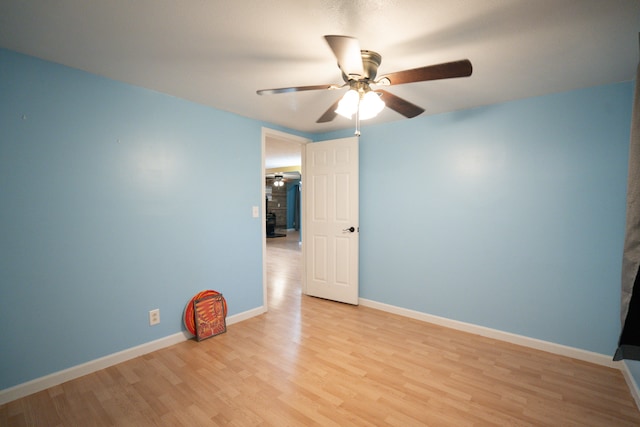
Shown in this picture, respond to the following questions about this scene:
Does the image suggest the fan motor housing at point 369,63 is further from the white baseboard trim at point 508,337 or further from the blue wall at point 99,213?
the white baseboard trim at point 508,337

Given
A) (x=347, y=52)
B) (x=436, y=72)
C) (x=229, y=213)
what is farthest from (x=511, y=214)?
(x=229, y=213)

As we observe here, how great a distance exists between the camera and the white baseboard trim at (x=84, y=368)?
1826 millimetres

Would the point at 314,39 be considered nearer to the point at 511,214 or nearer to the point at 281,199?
the point at 511,214

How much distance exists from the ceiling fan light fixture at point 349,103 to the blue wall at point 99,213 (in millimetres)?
1642

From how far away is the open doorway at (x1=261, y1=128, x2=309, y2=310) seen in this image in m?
3.63

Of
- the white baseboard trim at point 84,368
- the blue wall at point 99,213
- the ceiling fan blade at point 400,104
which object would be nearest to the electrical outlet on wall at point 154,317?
the blue wall at point 99,213

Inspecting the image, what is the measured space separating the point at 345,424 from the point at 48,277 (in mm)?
2187

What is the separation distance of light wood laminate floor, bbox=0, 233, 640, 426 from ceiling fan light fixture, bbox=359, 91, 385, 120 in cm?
187

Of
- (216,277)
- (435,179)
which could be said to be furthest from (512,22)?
(216,277)

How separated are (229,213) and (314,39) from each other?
1.96 meters

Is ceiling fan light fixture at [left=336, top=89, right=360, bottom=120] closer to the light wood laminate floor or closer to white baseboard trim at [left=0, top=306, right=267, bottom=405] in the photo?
the light wood laminate floor

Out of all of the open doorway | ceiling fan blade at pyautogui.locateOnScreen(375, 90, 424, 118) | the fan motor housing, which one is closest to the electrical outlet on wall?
the open doorway

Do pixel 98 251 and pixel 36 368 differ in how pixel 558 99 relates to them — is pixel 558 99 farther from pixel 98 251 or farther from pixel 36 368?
pixel 36 368

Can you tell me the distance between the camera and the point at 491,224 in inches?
109
